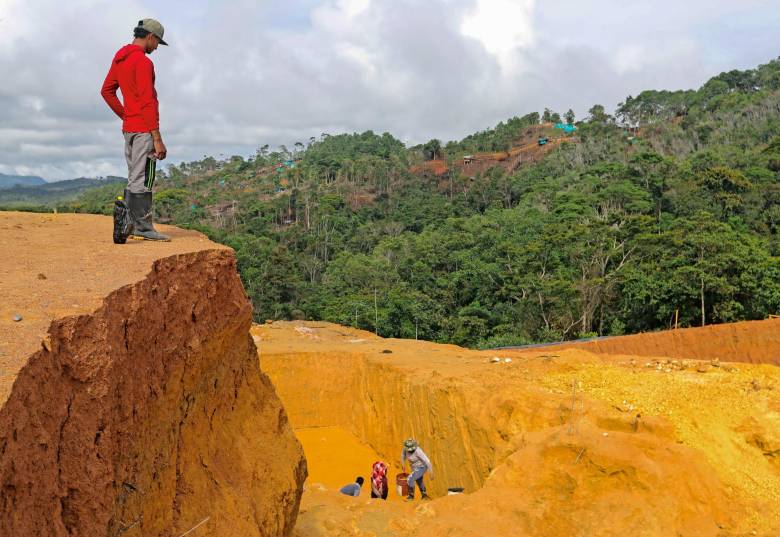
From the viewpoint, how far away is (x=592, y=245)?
26125 millimetres

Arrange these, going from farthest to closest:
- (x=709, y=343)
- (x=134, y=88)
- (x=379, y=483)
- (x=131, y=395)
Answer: (x=709, y=343) < (x=379, y=483) < (x=134, y=88) < (x=131, y=395)

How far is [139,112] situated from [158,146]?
341mm

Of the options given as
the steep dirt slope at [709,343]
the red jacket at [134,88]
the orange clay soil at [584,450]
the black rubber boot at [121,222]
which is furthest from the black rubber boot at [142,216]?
the steep dirt slope at [709,343]

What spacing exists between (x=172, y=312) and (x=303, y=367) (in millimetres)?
13819

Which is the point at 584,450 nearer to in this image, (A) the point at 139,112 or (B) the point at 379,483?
(B) the point at 379,483

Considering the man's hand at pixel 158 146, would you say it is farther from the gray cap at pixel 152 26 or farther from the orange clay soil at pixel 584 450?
the orange clay soil at pixel 584 450

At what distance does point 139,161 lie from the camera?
17.5ft

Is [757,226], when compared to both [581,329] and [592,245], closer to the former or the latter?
[592,245]

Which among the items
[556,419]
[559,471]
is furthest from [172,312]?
[556,419]

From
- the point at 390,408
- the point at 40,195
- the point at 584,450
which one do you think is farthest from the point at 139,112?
the point at 40,195

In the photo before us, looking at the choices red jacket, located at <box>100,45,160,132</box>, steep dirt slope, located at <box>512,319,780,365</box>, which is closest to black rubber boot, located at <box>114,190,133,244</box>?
red jacket, located at <box>100,45,160,132</box>

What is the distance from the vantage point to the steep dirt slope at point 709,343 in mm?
17062

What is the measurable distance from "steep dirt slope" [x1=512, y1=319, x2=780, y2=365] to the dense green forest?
8.75ft

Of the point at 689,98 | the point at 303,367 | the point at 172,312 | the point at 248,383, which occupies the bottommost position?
the point at 303,367
